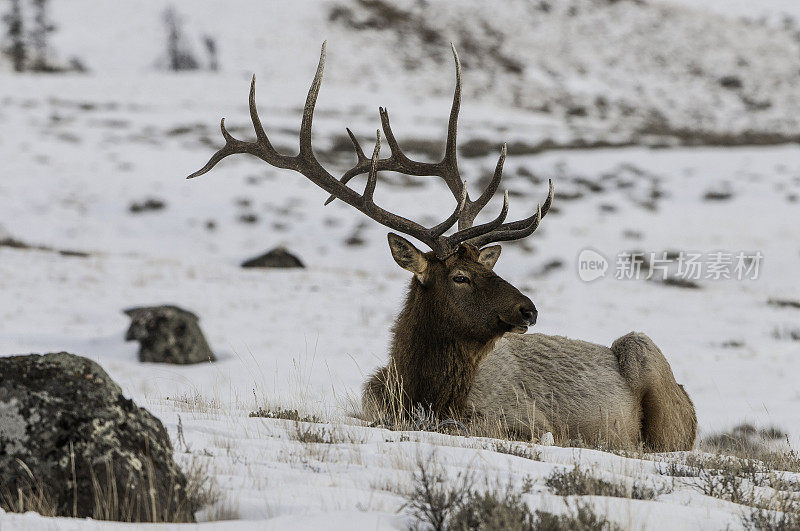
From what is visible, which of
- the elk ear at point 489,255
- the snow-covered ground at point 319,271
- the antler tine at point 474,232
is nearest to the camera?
the snow-covered ground at point 319,271

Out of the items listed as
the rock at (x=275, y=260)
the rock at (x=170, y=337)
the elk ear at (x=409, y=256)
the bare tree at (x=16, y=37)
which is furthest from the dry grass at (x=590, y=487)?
the bare tree at (x=16, y=37)

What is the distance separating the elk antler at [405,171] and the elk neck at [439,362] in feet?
1.83

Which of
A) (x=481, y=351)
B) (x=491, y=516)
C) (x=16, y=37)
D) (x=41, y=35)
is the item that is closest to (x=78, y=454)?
(x=491, y=516)

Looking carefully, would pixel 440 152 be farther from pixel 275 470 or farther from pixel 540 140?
pixel 275 470

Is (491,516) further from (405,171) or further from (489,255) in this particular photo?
(405,171)

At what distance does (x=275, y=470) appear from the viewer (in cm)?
401

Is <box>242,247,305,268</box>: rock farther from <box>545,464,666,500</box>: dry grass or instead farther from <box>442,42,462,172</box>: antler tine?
<box>545,464,666,500</box>: dry grass

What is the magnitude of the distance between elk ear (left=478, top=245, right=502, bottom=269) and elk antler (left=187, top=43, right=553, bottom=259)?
4.4 inches

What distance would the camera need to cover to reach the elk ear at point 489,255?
6969 millimetres

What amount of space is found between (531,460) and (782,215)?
25.8m

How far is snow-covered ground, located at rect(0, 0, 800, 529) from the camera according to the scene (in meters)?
4.37

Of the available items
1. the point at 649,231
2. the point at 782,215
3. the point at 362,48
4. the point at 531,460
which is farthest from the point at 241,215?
the point at 362,48

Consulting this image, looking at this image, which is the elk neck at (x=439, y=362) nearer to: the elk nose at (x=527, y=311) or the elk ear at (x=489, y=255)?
the elk nose at (x=527, y=311)

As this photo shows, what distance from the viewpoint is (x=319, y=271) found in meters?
20.0
